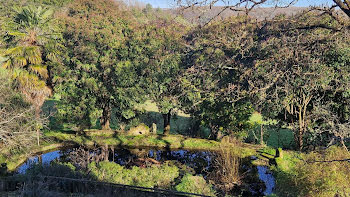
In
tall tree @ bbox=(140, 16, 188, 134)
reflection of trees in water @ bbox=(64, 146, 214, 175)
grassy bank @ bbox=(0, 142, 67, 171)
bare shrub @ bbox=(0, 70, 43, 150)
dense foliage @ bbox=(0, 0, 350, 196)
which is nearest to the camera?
dense foliage @ bbox=(0, 0, 350, 196)

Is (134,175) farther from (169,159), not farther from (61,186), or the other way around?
(169,159)

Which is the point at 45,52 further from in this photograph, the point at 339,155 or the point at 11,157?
the point at 339,155

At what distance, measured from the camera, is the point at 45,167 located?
11953mm

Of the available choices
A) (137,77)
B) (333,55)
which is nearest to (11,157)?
(137,77)

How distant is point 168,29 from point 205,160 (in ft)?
59.3

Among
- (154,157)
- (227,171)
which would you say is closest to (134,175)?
(227,171)

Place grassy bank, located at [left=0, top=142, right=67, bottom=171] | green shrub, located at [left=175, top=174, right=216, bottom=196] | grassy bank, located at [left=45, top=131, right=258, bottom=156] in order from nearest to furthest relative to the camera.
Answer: green shrub, located at [left=175, top=174, right=216, bottom=196]
grassy bank, located at [left=0, top=142, right=67, bottom=171]
grassy bank, located at [left=45, top=131, right=258, bottom=156]

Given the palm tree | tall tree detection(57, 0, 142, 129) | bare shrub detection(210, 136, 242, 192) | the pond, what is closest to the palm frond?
the palm tree

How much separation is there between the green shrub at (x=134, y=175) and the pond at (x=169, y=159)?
123 cm

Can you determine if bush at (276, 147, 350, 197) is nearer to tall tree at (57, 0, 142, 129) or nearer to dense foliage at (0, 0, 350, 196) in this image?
dense foliage at (0, 0, 350, 196)

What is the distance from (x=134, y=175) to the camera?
14320mm

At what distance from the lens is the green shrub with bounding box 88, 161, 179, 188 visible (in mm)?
13383

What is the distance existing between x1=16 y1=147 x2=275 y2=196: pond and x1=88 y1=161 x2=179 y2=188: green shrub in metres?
1.23

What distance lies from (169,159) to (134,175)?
6.48 meters
